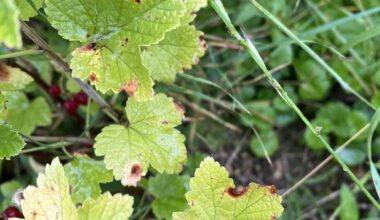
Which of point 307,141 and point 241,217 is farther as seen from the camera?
point 307,141

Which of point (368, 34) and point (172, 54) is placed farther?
point (368, 34)

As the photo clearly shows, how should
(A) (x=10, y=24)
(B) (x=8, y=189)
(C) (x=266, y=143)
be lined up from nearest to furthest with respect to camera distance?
(A) (x=10, y=24), (B) (x=8, y=189), (C) (x=266, y=143)

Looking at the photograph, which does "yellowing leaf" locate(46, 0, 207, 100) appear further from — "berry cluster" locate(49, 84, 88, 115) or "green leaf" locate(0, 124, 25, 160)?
"berry cluster" locate(49, 84, 88, 115)

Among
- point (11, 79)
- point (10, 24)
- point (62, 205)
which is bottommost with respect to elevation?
point (62, 205)

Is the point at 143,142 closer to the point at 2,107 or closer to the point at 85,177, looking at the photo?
the point at 85,177

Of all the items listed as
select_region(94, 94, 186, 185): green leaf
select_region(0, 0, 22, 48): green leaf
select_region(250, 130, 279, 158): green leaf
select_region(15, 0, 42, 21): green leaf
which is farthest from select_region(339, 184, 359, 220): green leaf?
select_region(0, 0, 22, 48): green leaf

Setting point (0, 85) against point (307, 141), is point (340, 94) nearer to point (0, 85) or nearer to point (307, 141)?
point (307, 141)

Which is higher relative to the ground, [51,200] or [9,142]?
[9,142]

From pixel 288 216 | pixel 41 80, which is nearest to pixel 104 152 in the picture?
pixel 41 80

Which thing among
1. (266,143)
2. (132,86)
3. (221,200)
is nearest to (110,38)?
(132,86)
